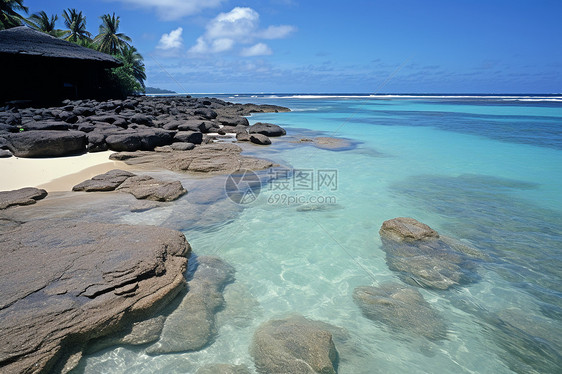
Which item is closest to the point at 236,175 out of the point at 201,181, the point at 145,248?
the point at 201,181

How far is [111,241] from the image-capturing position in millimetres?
3383

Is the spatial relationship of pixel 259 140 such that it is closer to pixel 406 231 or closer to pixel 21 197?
pixel 21 197

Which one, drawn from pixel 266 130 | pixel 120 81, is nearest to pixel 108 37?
pixel 120 81

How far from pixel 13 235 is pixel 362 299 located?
381cm

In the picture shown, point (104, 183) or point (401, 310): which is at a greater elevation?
point (104, 183)

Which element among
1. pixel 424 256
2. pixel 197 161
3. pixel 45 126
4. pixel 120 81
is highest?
pixel 120 81

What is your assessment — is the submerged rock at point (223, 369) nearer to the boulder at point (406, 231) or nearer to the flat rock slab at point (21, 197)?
the boulder at point (406, 231)

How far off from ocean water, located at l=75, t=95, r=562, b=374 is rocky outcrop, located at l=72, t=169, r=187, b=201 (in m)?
0.29

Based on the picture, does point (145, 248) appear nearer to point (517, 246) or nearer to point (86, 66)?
point (517, 246)

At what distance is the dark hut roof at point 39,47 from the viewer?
1686 centimetres

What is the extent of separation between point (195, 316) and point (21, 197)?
13.1 feet

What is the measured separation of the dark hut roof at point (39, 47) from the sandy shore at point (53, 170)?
13.2 m

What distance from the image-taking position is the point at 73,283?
2.65 metres

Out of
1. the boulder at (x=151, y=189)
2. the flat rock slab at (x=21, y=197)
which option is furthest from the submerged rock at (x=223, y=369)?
the flat rock slab at (x=21, y=197)
